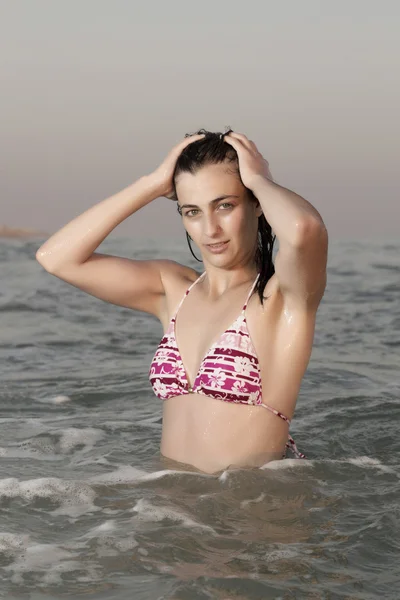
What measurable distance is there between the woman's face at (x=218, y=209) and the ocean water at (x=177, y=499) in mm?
1010

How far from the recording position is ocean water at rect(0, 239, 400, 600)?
12.1 feet

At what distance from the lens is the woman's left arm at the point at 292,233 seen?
13.2ft

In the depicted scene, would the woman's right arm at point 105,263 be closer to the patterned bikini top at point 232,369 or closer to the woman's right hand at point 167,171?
the woman's right hand at point 167,171

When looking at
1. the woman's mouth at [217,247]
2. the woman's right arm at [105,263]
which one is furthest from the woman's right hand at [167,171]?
the woman's mouth at [217,247]

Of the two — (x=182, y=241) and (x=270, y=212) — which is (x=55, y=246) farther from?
(x=182, y=241)

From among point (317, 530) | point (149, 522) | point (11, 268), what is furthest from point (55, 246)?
point (11, 268)

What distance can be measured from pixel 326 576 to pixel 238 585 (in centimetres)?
35

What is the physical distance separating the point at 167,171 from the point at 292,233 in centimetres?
85

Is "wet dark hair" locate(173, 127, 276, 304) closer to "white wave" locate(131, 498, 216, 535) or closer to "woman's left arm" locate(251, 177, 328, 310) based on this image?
"woman's left arm" locate(251, 177, 328, 310)

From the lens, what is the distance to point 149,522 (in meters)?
4.20

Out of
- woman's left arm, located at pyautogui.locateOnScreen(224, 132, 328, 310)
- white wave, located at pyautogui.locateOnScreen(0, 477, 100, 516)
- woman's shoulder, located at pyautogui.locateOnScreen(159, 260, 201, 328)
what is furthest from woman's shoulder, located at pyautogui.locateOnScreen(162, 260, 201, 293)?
white wave, located at pyautogui.locateOnScreen(0, 477, 100, 516)

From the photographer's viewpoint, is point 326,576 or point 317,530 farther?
point 317,530

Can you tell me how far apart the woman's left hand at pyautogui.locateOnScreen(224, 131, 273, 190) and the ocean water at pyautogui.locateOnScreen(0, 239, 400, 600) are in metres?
1.28

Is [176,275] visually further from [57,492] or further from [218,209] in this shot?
[57,492]
